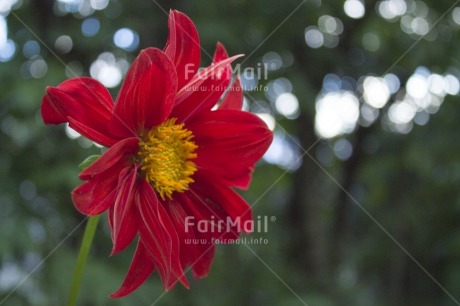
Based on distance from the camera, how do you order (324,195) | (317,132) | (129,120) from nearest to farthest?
(129,120), (317,132), (324,195)

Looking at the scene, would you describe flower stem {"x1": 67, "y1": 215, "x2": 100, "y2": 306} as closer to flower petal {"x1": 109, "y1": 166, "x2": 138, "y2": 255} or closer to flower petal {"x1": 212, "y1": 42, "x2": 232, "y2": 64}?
flower petal {"x1": 109, "y1": 166, "x2": 138, "y2": 255}

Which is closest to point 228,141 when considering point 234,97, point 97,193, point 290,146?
point 234,97

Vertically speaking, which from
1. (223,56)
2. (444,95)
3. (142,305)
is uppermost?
(444,95)

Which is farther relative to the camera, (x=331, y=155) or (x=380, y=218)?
(x=331, y=155)

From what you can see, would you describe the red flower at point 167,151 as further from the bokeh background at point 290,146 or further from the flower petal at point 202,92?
the bokeh background at point 290,146

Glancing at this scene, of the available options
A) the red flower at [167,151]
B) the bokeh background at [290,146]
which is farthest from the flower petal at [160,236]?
the bokeh background at [290,146]

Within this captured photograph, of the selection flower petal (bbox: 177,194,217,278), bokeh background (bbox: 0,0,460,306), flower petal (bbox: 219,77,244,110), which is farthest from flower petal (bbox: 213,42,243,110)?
bokeh background (bbox: 0,0,460,306)

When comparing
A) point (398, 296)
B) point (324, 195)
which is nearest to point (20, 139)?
point (398, 296)

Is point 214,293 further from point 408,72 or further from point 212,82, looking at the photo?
point 212,82
